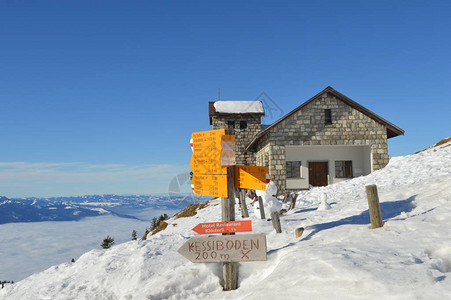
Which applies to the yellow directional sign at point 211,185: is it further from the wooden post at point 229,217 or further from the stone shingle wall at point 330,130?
the stone shingle wall at point 330,130

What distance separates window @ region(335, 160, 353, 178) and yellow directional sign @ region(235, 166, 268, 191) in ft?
59.1

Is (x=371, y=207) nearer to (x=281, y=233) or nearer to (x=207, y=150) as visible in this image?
(x=281, y=233)

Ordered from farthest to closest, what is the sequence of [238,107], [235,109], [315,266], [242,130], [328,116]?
1. [238,107]
2. [235,109]
3. [242,130]
4. [328,116]
5. [315,266]

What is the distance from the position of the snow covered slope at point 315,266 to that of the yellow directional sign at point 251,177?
4.10 feet

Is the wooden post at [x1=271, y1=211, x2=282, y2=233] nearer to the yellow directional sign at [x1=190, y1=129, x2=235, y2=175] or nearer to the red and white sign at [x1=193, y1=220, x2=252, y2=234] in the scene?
the red and white sign at [x1=193, y1=220, x2=252, y2=234]

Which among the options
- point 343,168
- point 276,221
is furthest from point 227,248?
point 343,168

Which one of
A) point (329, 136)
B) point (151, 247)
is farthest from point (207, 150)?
point (329, 136)

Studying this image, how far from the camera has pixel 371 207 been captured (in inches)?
233

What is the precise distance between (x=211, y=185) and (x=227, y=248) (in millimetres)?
1086

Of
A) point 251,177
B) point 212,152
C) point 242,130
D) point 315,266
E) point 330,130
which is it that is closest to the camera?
point 315,266

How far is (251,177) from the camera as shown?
5.25m

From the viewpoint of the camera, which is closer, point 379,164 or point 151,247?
point 151,247

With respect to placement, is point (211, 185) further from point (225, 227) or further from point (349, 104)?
point (349, 104)

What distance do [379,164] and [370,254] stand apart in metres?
17.0
